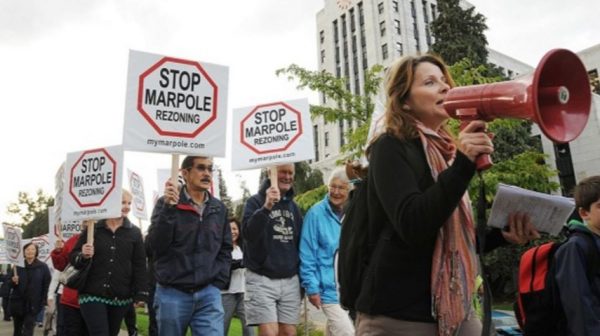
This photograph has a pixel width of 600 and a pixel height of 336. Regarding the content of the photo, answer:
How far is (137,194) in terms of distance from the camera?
11.3 metres

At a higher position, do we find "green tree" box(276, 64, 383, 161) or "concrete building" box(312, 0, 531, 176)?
"concrete building" box(312, 0, 531, 176)

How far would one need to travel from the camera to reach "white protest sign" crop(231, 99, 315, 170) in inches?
237

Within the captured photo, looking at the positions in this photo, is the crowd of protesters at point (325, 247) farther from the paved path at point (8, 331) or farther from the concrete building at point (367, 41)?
the concrete building at point (367, 41)

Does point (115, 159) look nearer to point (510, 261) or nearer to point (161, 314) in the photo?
point (161, 314)

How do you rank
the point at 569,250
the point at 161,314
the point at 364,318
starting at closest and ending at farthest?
the point at 364,318 → the point at 569,250 → the point at 161,314

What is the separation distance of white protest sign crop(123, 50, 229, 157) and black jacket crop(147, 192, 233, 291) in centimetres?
58

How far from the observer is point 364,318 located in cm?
193

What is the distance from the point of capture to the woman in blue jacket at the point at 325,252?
514cm

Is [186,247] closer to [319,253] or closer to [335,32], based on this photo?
[319,253]

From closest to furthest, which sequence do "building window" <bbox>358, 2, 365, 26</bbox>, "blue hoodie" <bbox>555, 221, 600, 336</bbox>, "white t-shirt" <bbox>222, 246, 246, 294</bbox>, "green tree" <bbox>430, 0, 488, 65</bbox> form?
"blue hoodie" <bbox>555, 221, 600, 336</bbox>
"white t-shirt" <bbox>222, 246, 246, 294</bbox>
"green tree" <bbox>430, 0, 488, 65</bbox>
"building window" <bbox>358, 2, 365, 26</bbox>

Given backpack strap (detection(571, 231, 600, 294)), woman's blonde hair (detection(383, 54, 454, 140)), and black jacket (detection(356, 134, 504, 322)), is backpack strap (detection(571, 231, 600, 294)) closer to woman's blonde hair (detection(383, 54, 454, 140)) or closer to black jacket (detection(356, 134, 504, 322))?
woman's blonde hair (detection(383, 54, 454, 140))

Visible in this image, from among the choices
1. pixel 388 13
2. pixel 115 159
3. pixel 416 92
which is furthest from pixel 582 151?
pixel 388 13

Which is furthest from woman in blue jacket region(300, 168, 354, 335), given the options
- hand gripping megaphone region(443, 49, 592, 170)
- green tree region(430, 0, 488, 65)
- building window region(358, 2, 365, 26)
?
building window region(358, 2, 365, 26)

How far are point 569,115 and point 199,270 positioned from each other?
10.3ft
